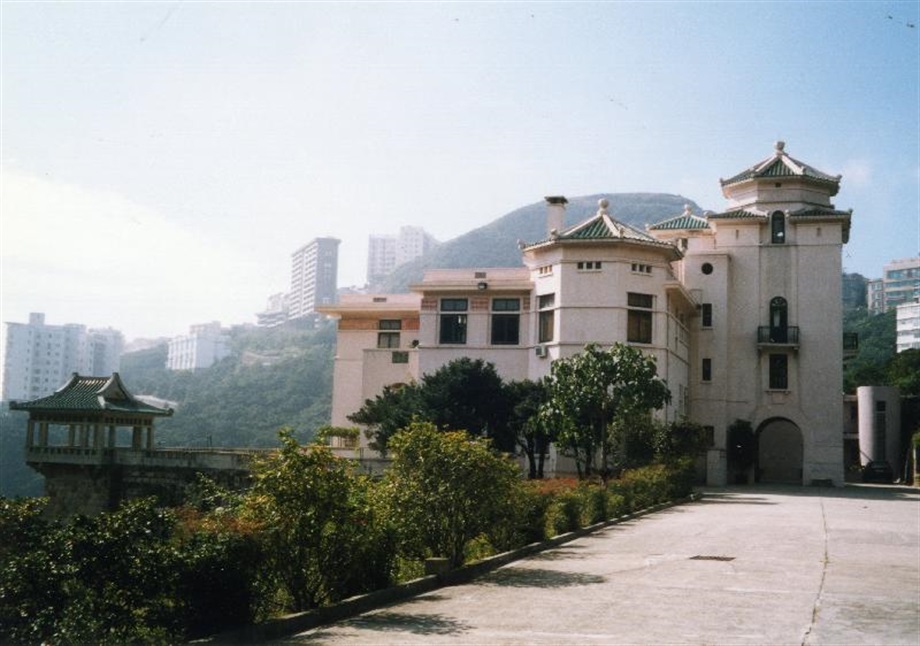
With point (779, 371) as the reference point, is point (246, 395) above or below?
below

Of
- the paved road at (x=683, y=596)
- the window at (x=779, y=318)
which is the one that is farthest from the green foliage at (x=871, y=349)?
A: the paved road at (x=683, y=596)

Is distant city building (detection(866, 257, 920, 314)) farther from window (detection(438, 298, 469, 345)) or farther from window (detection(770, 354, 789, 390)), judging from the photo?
window (detection(438, 298, 469, 345))

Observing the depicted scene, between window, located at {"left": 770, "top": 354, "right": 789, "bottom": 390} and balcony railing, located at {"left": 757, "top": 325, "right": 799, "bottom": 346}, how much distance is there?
0.84 metres

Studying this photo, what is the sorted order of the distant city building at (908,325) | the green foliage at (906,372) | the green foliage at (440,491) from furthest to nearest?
the distant city building at (908,325) → the green foliage at (906,372) → the green foliage at (440,491)

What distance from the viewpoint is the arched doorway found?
156 ft

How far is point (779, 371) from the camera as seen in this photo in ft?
142

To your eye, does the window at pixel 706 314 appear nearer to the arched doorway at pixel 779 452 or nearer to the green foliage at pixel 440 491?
the arched doorway at pixel 779 452

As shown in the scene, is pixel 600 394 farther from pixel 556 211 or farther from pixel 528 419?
pixel 556 211

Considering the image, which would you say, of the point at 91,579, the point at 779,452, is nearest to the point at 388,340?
the point at 779,452

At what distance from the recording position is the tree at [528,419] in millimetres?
34594

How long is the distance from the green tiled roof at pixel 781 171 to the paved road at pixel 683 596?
86.7 ft

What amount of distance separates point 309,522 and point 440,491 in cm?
339

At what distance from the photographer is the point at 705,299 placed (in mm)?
43844

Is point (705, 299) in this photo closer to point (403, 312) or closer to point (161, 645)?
point (403, 312)
